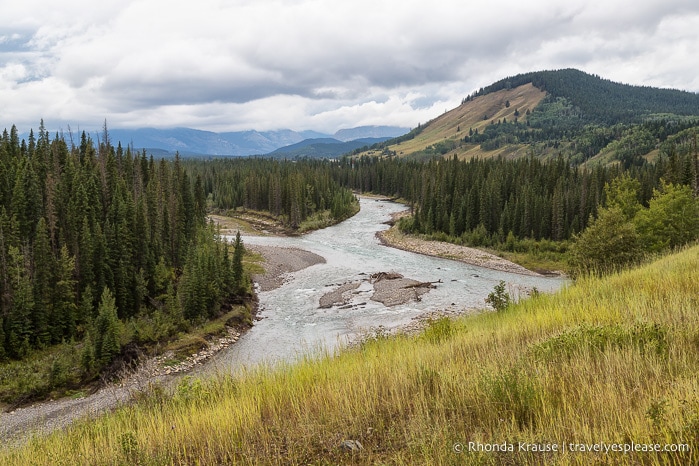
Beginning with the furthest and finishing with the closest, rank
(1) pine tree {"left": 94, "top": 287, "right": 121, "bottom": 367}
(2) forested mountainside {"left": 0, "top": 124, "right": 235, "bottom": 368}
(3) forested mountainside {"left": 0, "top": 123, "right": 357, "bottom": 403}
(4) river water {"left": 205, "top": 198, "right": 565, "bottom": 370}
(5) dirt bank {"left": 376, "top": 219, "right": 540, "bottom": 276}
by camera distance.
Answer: (5) dirt bank {"left": 376, "top": 219, "right": 540, "bottom": 276}, (2) forested mountainside {"left": 0, "top": 124, "right": 235, "bottom": 368}, (4) river water {"left": 205, "top": 198, "right": 565, "bottom": 370}, (3) forested mountainside {"left": 0, "top": 123, "right": 357, "bottom": 403}, (1) pine tree {"left": 94, "top": 287, "right": 121, "bottom": 367}

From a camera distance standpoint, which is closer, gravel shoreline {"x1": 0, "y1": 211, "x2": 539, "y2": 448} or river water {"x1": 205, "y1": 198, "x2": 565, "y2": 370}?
gravel shoreline {"x1": 0, "y1": 211, "x2": 539, "y2": 448}

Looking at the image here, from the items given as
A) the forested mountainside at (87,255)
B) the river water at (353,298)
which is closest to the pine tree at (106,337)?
the forested mountainside at (87,255)

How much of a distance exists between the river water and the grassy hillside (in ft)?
40.8

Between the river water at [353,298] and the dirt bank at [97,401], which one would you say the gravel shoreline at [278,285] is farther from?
the river water at [353,298]

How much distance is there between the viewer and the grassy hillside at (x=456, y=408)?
15.2ft

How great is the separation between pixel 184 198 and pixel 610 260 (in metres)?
65.3

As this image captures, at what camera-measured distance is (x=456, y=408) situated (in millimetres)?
5879

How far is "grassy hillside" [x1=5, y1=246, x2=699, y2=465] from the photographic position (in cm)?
464

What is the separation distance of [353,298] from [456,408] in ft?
144

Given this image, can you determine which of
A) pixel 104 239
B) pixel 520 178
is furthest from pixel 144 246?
pixel 520 178

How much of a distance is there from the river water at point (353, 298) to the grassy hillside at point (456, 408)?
12.4 meters

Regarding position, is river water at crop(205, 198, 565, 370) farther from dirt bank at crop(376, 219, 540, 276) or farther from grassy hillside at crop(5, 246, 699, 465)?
grassy hillside at crop(5, 246, 699, 465)

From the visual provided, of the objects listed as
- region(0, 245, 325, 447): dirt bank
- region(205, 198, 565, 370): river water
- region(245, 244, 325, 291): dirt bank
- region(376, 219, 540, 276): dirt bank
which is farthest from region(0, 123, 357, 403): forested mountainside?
region(376, 219, 540, 276): dirt bank

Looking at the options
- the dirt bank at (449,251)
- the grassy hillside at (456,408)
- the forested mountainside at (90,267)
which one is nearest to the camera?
the grassy hillside at (456,408)
